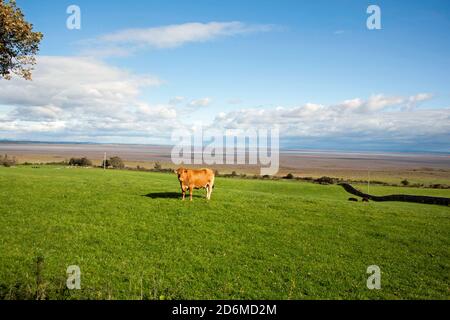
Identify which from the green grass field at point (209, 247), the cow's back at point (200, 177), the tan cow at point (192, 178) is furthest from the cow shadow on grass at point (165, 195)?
the cow's back at point (200, 177)

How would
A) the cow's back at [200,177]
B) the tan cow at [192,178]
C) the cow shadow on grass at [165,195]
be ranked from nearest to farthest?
the tan cow at [192,178]
the cow's back at [200,177]
the cow shadow on grass at [165,195]

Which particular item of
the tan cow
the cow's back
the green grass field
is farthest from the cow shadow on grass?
the cow's back

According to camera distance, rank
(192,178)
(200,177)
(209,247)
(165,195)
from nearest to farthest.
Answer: (209,247) < (192,178) < (200,177) < (165,195)

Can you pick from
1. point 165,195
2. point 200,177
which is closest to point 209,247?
point 200,177

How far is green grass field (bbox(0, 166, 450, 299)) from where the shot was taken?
11469 millimetres

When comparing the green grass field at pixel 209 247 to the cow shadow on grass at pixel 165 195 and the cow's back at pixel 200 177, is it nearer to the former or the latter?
the cow shadow on grass at pixel 165 195

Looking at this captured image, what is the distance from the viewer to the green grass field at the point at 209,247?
1147 cm

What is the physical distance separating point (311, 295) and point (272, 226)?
24.0 ft

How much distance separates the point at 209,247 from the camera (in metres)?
15.1

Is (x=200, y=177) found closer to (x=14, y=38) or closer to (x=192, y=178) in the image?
(x=192, y=178)

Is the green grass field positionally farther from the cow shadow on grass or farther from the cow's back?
the cow's back

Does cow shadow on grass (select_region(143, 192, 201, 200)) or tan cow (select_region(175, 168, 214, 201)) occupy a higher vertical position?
tan cow (select_region(175, 168, 214, 201))
